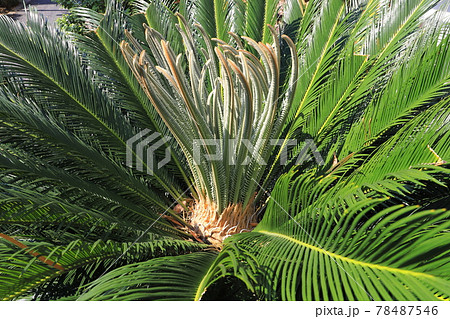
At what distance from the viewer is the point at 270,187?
91.8 inches

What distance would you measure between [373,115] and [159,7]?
1817mm

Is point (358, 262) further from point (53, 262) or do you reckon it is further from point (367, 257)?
point (53, 262)

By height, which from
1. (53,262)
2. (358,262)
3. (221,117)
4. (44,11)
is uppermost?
(44,11)

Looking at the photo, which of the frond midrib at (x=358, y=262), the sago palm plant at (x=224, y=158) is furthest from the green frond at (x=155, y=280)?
the frond midrib at (x=358, y=262)

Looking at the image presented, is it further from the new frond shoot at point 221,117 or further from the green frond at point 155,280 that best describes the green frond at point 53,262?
the new frond shoot at point 221,117

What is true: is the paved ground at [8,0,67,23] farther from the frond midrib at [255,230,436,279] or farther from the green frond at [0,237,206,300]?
the frond midrib at [255,230,436,279]

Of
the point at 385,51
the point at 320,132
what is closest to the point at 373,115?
the point at 320,132

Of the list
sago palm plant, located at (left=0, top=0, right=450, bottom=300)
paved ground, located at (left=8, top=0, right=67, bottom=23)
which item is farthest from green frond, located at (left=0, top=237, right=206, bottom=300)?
paved ground, located at (left=8, top=0, right=67, bottom=23)

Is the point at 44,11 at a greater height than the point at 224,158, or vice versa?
the point at 44,11

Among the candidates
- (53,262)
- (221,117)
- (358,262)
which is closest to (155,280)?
(53,262)

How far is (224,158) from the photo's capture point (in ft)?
6.06

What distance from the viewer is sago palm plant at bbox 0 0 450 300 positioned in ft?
4.09
